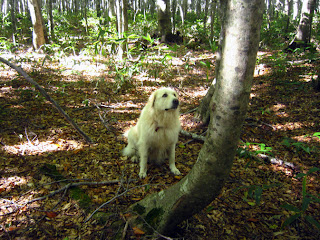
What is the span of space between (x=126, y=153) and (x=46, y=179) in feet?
4.76

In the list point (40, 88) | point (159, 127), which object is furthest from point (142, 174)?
point (40, 88)

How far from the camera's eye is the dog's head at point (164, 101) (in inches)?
130

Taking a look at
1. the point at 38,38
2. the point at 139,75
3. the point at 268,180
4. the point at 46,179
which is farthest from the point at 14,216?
the point at 38,38

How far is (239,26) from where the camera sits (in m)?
1.27

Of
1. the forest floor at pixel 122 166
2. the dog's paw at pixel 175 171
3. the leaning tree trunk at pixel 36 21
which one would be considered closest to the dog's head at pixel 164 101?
the dog's paw at pixel 175 171

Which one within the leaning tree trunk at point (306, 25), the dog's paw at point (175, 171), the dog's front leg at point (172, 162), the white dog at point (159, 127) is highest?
the leaning tree trunk at point (306, 25)

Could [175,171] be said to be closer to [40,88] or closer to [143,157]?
[143,157]

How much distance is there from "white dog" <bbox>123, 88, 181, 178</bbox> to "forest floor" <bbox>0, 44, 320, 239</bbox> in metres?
0.33

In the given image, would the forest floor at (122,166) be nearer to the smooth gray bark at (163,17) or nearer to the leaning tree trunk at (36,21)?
the leaning tree trunk at (36,21)

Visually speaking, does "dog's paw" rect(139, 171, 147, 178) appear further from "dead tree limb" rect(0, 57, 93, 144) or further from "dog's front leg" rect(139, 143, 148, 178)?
"dead tree limb" rect(0, 57, 93, 144)

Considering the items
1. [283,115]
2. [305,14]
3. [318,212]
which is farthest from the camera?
[305,14]

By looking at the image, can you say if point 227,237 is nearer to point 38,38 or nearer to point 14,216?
point 14,216

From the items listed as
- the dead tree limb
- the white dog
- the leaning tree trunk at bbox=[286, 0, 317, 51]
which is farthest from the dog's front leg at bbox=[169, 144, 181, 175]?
the leaning tree trunk at bbox=[286, 0, 317, 51]

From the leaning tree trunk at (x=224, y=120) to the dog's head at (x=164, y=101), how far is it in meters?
1.50
